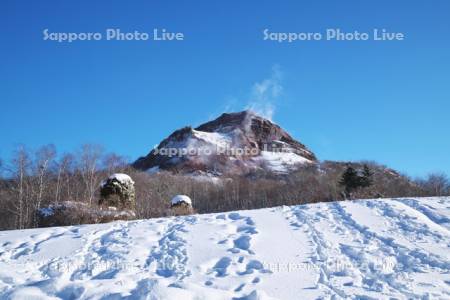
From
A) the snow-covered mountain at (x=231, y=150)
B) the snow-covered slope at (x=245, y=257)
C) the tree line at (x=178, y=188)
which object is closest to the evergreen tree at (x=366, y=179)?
the tree line at (x=178, y=188)

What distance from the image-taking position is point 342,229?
8.55 metres

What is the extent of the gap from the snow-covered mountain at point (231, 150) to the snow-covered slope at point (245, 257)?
69.6 meters

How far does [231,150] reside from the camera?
9331cm

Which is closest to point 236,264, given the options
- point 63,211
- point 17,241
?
point 17,241

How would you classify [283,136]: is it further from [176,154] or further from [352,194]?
[352,194]

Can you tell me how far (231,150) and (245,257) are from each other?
86410mm

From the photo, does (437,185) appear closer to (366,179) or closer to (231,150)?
(366,179)

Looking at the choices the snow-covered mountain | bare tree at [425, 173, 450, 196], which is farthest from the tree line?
the snow-covered mountain

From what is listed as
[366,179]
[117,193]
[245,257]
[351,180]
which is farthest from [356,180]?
[245,257]

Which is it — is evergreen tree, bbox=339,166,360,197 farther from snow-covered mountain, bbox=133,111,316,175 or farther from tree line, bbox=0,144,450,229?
snow-covered mountain, bbox=133,111,316,175

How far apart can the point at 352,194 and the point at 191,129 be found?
65961 mm

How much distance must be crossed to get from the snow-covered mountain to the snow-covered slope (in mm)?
69593

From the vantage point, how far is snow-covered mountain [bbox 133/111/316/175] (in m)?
84.7

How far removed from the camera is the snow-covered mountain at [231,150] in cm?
8469
